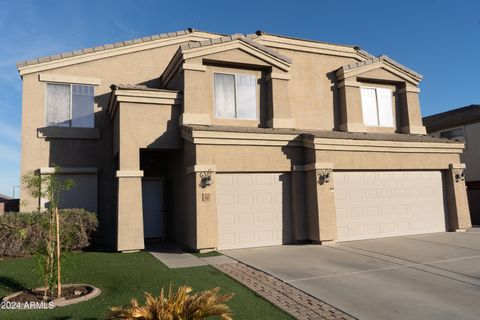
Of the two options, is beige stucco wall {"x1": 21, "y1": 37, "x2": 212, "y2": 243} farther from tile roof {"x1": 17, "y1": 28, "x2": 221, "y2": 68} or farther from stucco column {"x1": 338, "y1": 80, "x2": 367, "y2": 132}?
stucco column {"x1": 338, "y1": 80, "x2": 367, "y2": 132}

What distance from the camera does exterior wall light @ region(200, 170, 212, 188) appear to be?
39.4 ft

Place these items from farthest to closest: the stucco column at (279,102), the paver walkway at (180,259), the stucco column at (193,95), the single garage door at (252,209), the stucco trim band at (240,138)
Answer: the stucco column at (279,102)
the stucco column at (193,95)
the single garage door at (252,209)
the stucco trim band at (240,138)
the paver walkway at (180,259)

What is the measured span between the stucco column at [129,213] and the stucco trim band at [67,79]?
205 inches

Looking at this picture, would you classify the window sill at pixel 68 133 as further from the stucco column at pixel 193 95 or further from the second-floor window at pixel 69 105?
the stucco column at pixel 193 95

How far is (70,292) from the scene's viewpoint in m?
7.57

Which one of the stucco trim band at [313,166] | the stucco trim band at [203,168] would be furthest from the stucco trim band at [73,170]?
the stucco trim band at [313,166]

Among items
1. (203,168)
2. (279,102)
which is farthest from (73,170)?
(279,102)

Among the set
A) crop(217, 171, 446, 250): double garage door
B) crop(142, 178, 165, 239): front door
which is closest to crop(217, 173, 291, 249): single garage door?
crop(217, 171, 446, 250): double garage door

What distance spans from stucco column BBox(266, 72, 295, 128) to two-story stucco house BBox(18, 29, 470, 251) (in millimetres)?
42

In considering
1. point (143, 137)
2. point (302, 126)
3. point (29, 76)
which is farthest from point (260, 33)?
point (29, 76)

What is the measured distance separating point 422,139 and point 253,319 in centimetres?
1199

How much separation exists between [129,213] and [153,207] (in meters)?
3.10

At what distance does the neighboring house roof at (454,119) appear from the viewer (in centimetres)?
2256

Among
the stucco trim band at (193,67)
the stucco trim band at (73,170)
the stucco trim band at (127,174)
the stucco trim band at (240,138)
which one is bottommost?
the stucco trim band at (127,174)
